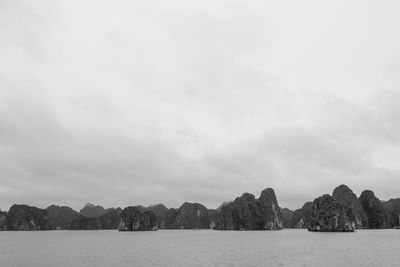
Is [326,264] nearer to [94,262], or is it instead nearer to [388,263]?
[388,263]

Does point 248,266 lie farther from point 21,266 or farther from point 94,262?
point 21,266

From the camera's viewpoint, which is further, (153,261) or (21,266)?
(153,261)

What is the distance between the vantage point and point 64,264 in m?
83.8

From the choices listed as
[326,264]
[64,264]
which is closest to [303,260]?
[326,264]

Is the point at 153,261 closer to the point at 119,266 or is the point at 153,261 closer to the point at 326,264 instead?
the point at 119,266

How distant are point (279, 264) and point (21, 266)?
165 feet

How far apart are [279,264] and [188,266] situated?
58.6 feet

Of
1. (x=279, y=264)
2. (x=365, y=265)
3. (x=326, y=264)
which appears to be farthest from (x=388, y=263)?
(x=279, y=264)

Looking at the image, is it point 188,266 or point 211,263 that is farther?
point 211,263

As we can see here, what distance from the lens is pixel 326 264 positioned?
78938mm

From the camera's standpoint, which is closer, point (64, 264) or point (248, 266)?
point (248, 266)

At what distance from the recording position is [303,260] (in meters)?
86.5

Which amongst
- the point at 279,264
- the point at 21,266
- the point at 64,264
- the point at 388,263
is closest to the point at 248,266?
the point at 279,264

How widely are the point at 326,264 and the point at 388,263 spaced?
1283 centimetres
